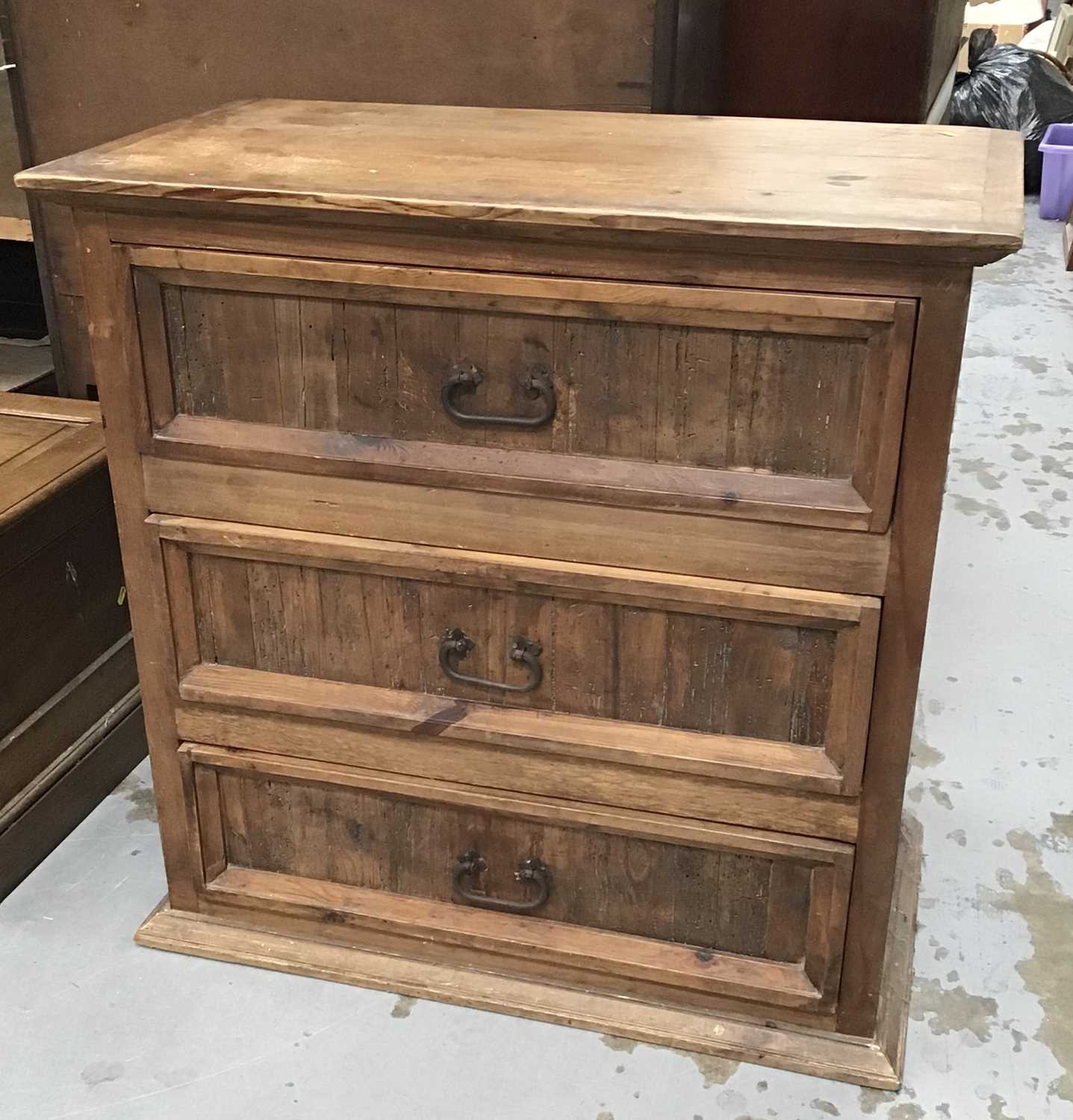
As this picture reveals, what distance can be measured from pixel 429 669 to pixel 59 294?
1.14 m

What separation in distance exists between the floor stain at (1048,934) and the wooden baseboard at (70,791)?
1.16 m

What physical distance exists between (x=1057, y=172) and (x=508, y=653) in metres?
3.96

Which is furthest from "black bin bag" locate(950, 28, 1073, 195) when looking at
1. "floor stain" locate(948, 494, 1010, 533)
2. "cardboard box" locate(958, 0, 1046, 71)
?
"floor stain" locate(948, 494, 1010, 533)

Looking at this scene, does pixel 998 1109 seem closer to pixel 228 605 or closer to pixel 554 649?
pixel 554 649

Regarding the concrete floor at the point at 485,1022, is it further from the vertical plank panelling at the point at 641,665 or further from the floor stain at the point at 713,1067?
the vertical plank panelling at the point at 641,665

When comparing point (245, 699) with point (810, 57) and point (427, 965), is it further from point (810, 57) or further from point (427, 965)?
point (810, 57)

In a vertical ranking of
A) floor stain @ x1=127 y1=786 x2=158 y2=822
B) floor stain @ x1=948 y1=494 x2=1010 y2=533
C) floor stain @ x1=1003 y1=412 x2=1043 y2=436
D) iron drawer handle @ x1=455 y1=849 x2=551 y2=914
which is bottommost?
floor stain @ x1=127 y1=786 x2=158 y2=822

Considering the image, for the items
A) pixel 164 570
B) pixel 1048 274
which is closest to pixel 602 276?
pixel 164 570

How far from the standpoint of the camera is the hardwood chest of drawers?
1.02 m

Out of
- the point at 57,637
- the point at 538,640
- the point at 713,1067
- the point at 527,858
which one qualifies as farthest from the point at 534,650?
the point at 57,637

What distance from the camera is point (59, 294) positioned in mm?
1992

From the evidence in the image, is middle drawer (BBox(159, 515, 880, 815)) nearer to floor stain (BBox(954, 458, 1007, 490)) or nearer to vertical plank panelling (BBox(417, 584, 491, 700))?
vertical plank panelling (BBox(417, 584, 491, 700))

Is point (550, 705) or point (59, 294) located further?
point (59, 294)

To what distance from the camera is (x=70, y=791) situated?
162cm
